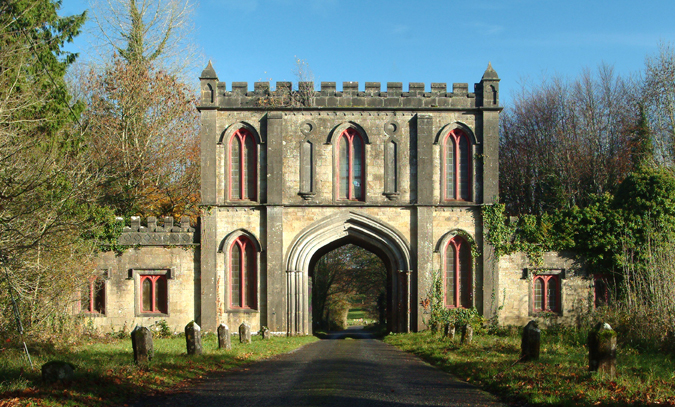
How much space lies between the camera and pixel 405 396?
924 centimetres

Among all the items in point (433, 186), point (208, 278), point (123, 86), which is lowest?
point (208, 278)

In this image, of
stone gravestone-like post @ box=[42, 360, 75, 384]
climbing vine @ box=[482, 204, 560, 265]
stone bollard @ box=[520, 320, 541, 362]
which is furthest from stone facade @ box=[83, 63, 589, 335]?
stone gravestone-like post @ box=[42, 360, 75, 384]

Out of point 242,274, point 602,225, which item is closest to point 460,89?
point 602,225

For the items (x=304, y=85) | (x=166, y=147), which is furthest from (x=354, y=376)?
(x=166, y=147)

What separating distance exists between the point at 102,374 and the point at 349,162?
14.7m

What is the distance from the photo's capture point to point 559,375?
10227 millimetres

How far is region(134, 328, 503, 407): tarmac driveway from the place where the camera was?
8.85m

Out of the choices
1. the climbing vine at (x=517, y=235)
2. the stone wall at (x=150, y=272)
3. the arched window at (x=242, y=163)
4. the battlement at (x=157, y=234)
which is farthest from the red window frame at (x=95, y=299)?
the climbing vine at (x=517, y=235)

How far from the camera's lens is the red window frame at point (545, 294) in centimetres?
2339

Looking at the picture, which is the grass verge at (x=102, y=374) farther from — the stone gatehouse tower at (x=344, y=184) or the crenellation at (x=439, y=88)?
the crenellation at (x=439, y=88)

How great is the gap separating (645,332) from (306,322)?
12.5m

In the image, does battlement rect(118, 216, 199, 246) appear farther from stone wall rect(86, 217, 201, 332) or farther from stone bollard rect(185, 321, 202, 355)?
stone bollard rect(185, 321, 202, 355)

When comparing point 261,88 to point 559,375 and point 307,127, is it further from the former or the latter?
point 559,375

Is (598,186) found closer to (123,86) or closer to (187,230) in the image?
(187,230)
